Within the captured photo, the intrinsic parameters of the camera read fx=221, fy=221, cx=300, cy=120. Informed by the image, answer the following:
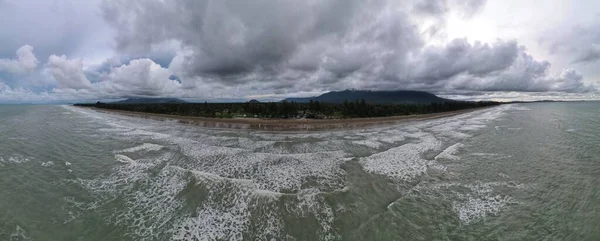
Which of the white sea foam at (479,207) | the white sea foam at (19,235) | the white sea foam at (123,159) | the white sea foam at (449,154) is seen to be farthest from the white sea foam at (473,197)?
the white sea foam at (123,159)

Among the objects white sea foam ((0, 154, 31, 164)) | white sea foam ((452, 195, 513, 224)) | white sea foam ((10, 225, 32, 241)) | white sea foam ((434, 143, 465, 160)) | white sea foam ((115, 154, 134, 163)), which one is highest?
white sea foam ((0, 154, 31, 164))

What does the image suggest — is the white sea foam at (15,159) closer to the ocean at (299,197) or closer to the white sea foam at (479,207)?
the ocean at (299,197)

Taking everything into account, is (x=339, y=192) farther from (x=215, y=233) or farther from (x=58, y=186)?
(x=58, y=186)

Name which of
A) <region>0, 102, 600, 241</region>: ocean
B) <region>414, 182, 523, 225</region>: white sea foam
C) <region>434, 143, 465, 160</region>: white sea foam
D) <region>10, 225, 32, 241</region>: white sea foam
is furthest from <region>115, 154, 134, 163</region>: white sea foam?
<region>434, 143, 465, 160</region>: white sea foam

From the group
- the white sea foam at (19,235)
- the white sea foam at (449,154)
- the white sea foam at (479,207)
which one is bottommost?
the white sea foam at (479,207)

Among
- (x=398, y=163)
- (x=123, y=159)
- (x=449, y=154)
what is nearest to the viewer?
(x=398, y=163)

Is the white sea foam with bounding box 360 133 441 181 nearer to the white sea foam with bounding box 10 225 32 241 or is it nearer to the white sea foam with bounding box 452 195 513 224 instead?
the white sea foam with bounding box 452 195 513 224

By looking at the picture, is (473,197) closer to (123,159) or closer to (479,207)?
(479,207)

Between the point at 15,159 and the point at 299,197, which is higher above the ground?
the point at 15,159

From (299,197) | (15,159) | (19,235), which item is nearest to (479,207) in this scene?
(299,197)

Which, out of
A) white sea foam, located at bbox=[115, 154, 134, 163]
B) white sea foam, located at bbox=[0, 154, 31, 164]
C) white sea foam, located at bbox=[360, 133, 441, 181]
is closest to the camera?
white sea foam, located at bbox=[360, 133, 441, 181]

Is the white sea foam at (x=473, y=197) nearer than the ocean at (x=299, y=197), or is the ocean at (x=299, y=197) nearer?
the ocean at (x=299, y=197)
